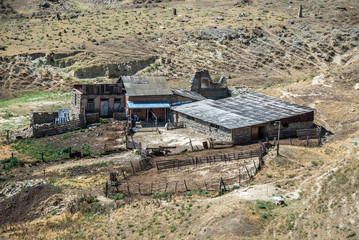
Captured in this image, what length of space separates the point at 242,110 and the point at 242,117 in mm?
3366

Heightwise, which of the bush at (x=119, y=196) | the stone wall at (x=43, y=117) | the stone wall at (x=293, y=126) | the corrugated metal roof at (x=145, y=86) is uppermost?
the corrugated metal roof at (x=145, y=86)

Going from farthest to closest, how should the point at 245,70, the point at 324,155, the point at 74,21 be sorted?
the point at 74,21
the point at 245,70
the point at 324,155

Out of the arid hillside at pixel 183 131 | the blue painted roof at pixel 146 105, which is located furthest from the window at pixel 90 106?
the blue painted roof at pixel 146 105

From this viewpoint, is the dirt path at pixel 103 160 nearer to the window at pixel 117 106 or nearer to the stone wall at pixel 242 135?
the stone wall at pixel 242 135

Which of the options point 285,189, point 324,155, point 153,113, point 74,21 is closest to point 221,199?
point 285,189

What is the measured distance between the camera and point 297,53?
85000mm

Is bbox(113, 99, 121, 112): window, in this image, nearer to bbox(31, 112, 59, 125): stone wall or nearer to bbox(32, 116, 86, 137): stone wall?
bbox(32, 116, 86, 137): stone wall

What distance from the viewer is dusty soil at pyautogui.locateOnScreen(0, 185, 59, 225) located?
29375 millimetres

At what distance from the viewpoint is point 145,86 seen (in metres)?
57.8

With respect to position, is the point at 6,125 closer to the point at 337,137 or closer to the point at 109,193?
the point at 109,193

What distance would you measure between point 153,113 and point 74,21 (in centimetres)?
5050

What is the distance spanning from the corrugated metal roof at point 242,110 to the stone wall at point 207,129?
0.67 metres

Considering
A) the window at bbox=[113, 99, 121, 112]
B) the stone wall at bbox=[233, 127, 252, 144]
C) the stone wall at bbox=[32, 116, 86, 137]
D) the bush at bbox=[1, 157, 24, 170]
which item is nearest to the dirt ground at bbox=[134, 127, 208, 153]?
the stone wall at bbox=[233, 127, 252, 144]

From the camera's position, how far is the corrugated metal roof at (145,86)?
184 ft
